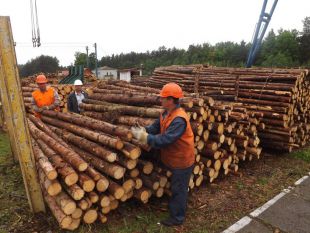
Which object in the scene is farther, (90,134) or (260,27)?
(260,27)

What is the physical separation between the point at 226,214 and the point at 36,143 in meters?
3.63

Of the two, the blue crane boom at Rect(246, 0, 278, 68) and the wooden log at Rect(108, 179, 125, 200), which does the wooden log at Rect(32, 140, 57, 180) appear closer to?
the wooden log at Rect(108, 179, 125, 200)

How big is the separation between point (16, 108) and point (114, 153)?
1552mm

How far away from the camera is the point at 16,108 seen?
442 centimetres

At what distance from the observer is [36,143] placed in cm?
573

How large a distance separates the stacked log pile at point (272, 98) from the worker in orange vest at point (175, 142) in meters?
3.10

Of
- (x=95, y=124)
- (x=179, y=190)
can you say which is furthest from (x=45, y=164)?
(x=179, y=190)

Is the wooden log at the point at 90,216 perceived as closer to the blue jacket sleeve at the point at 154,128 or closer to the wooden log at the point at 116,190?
the wooden log at the point at 116,190

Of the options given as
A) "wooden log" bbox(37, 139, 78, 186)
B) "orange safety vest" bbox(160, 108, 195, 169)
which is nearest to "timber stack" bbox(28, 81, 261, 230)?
"wooden log" bbox(37, 139, 78, 186)

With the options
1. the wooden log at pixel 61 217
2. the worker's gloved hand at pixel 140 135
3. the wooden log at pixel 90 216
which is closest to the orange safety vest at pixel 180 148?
the worker's gloved hand at pixel 140 135

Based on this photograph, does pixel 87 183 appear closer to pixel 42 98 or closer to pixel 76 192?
pixel 76 192

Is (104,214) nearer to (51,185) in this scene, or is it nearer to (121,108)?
(51,185)

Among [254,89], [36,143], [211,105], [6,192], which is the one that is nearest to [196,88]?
[254,89]

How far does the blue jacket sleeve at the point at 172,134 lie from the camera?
4.40 meters
